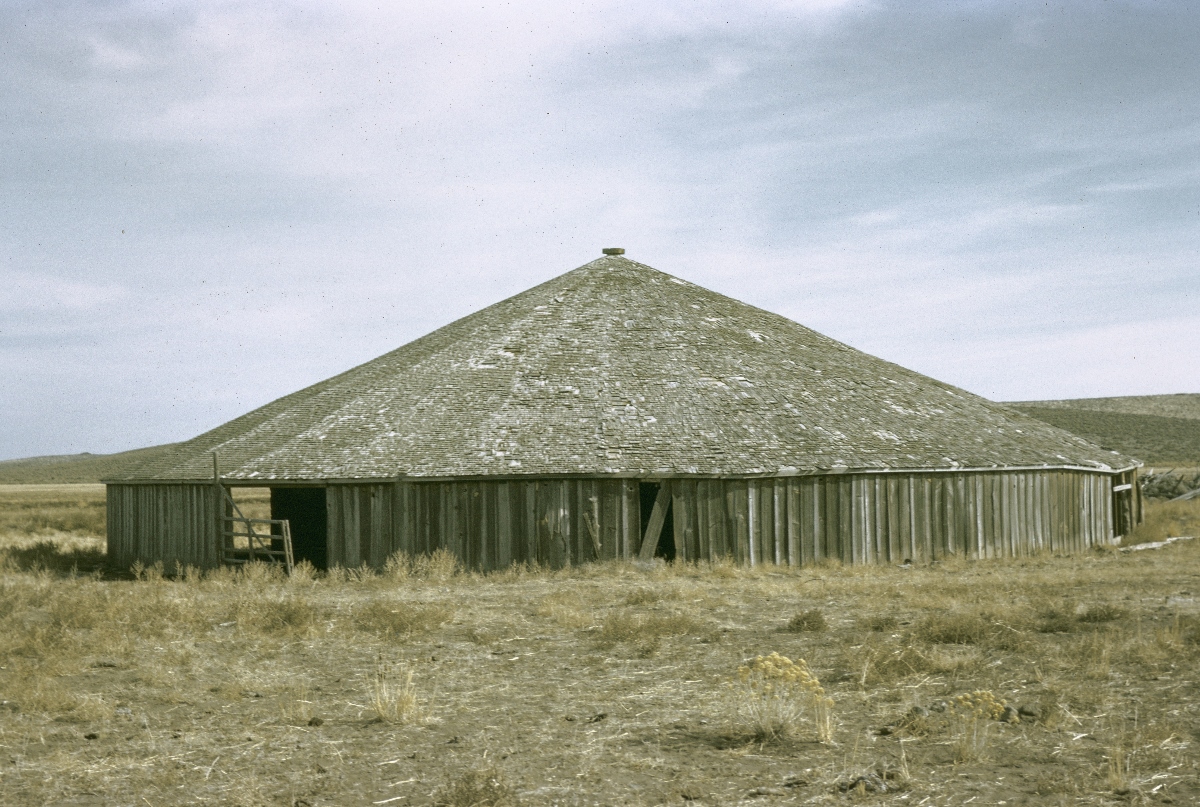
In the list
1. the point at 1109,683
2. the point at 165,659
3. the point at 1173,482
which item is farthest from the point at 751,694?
the point at 1173,482

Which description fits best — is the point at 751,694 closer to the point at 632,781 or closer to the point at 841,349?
the point at 632,781

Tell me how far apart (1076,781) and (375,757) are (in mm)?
5385

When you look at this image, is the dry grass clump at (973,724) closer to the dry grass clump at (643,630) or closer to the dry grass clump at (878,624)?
the dry grass clump at (643,630)

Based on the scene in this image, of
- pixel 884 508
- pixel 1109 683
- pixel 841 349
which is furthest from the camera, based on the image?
pixel 841 349

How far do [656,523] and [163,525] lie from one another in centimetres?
1326

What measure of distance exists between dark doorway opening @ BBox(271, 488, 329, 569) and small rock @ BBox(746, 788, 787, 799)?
2366 centimetres

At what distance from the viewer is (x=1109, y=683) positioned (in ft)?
35.0

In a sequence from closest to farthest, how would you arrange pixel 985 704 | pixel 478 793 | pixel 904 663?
pixel 478 793 < pixel 985 704 < pixel 904 663

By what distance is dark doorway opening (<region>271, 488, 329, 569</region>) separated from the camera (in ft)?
98.0

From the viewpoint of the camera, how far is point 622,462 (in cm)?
2275

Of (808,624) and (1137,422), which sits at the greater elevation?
(1137,422)

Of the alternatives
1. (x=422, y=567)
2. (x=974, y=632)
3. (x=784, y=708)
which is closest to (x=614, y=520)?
(x=422, y=567)

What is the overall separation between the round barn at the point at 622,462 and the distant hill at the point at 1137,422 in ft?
178

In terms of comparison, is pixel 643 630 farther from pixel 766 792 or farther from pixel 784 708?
pixel 766 792
